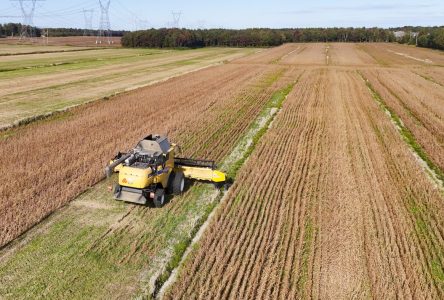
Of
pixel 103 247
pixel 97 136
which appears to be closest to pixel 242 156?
pixel 97 136

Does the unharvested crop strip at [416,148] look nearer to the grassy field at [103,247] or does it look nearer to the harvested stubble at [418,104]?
the harvested stubble at [418,104]

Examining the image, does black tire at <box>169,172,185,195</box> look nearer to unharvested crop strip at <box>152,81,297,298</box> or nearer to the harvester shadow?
the harvester shadow

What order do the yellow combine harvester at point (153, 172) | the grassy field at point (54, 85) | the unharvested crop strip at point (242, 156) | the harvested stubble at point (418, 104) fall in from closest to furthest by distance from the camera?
the unharvested crop strip at point (242, 156) → the yellow combine harvester at point (153, 172) → the harvested stubble at point (418, 104) → the grassy field at point (54, 85)

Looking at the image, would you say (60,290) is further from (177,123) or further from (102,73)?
(102,73)

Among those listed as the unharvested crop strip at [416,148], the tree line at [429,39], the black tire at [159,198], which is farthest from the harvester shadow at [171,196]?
the tree line at [429,39]

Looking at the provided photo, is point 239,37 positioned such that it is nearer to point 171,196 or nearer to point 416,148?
point 416,148

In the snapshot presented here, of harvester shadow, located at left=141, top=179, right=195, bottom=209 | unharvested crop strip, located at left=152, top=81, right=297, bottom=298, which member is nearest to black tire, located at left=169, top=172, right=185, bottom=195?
harvester shadow, located at left=141, top=179, right=195, bottom=209
